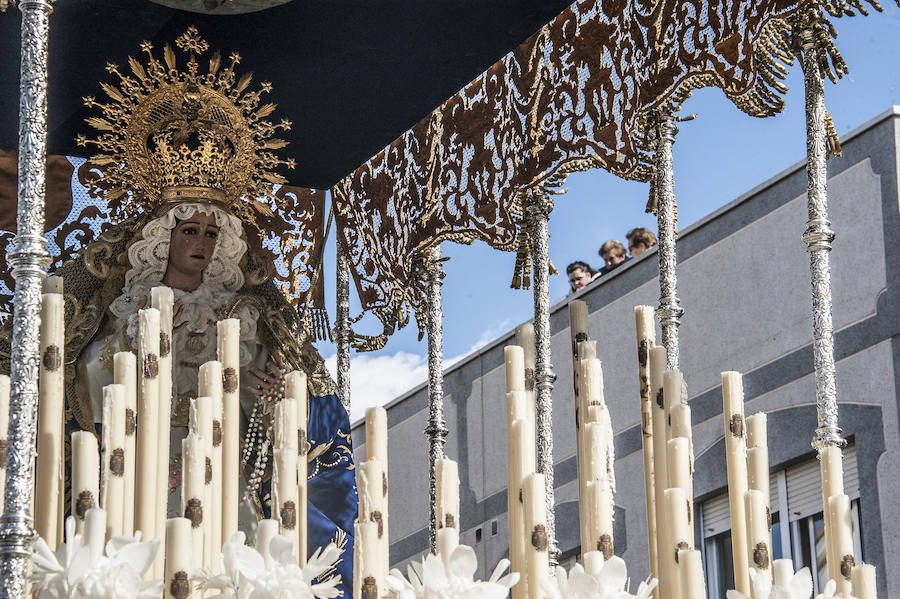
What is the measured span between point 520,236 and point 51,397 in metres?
2.23

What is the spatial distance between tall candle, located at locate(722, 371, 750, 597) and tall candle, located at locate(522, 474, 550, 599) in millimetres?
561

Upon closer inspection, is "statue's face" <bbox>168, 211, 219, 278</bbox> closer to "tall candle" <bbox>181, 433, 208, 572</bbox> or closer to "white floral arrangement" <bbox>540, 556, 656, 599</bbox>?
"tall candle" <bbox>181, 433, 208, 572</bbox>

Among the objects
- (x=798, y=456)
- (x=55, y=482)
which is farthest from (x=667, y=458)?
(x=798, y=456)

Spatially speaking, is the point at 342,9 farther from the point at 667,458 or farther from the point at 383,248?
the point at 667,458

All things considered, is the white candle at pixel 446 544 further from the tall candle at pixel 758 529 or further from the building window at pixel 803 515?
the building window at pixel 803 515

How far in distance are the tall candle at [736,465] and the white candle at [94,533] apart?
1307 mm

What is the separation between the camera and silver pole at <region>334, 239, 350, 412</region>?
5.61m

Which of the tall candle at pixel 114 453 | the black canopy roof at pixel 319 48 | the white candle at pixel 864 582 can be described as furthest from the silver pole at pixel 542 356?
the tall candle at pixel 114 453

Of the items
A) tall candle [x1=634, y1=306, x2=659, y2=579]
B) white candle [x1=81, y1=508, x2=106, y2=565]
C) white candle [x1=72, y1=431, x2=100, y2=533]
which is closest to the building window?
tall candle [x1=634, y1=306, x2=659, y2=579]

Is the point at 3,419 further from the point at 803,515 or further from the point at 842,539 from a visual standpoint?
the point at 803,515

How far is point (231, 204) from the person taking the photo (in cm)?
500

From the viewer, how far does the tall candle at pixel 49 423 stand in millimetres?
2924

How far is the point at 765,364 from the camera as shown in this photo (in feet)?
29.2

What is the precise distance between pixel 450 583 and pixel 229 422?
0.95 metres
